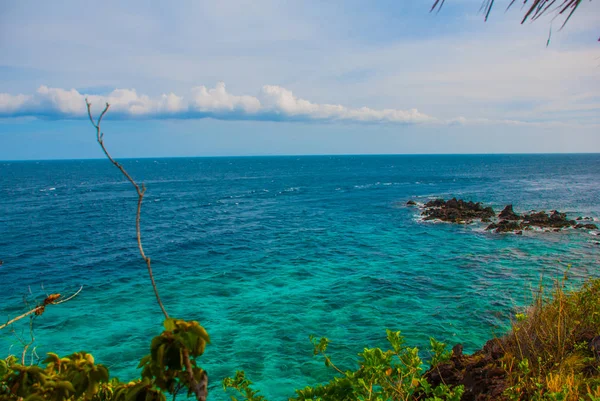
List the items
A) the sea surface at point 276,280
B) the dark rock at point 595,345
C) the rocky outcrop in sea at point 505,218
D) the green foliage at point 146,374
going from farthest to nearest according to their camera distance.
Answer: the rocky outcrop in sea at point 505,218, the sea surface at point 276,280, the dark rock at point 595,345, the green foliage at point 146,374

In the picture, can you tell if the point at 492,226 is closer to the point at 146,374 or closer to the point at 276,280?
the point at 276,280

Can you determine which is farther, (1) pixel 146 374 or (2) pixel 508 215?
(2) pixel 508 215

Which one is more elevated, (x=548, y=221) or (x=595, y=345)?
(x=595, y=345)

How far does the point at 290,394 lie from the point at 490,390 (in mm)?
7471

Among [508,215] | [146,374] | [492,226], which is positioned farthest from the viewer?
[508,215]

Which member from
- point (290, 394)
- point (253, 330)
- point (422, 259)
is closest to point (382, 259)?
point (422, 259)

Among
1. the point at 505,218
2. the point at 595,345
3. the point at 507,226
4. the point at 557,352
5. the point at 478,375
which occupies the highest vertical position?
the point at 595,345

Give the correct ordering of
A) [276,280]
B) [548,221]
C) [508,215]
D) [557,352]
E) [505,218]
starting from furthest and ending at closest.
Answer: [508,215], [505,218], [548,221], [276,280], [557,352]

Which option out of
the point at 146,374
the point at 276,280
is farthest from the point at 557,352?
the point at 276,280

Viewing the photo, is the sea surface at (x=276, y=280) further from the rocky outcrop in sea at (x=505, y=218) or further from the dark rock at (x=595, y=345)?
the dark rock at (x=595, y=345)

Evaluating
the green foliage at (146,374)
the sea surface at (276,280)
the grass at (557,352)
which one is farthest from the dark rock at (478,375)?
the sea surface at (276,280)

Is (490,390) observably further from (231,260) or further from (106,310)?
(231,260)

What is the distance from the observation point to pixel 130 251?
32.3m

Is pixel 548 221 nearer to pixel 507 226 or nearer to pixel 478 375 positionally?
pixel 507 226
